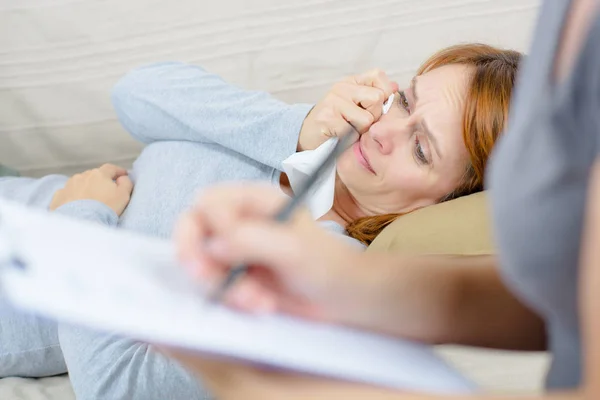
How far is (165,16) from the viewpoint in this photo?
1.50 metres

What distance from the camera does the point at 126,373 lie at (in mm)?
961

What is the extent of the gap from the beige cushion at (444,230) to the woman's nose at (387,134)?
126 millimetres

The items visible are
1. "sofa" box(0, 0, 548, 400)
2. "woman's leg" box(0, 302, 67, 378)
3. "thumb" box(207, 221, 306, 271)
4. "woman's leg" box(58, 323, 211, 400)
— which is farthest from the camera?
"sofa" box(0, 0, 548, 400)

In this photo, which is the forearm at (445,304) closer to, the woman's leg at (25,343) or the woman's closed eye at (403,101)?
the woman's closed eye at (403,101)

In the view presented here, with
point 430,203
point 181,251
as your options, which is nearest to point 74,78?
point 430,203

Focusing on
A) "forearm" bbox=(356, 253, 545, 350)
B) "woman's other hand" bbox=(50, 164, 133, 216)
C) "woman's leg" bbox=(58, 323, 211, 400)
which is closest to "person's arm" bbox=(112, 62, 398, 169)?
"woman's other hand" bbox=(50, 164, 133, 216)

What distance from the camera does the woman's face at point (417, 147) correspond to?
1.19 meters

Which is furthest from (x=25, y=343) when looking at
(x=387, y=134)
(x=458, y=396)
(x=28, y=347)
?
(x=458, y=396)

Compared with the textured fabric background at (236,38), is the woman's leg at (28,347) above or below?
below

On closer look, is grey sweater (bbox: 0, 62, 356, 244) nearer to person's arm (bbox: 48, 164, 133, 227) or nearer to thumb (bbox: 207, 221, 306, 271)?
person's arm (bbox: 48, 164, 133, 227)

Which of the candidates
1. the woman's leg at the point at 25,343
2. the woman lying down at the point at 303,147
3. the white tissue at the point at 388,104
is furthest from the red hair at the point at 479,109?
the woman's leg at the point at 25,343

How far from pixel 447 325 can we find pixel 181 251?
0.76 ft

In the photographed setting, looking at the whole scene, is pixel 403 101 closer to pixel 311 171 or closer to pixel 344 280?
pixel 311 171

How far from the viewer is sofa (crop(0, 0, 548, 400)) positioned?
4.87 feet
